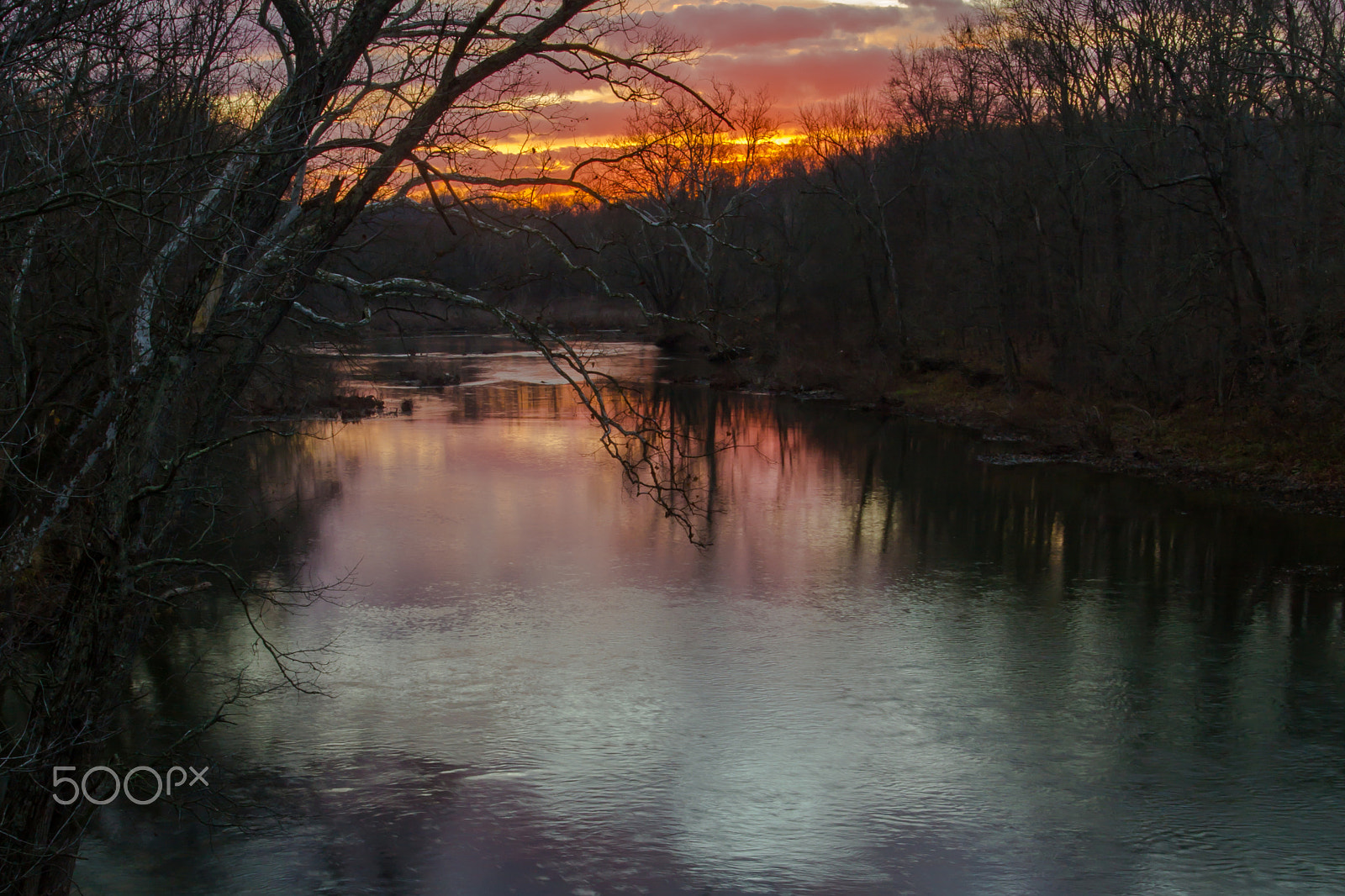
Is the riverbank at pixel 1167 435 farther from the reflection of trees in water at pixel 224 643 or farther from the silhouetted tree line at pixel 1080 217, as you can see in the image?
the reflection of trees in water at pixel 224 643

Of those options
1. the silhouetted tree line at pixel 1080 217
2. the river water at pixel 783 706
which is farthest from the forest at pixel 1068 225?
the river water at pixel 783 706

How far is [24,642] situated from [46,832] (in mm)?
1474

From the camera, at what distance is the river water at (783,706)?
25.9ft

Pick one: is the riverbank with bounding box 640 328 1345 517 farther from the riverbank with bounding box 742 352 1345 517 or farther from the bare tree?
the bare tree

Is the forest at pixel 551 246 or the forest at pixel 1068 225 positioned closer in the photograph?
the forest at pixel 551 246

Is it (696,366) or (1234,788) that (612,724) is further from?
(696,366)

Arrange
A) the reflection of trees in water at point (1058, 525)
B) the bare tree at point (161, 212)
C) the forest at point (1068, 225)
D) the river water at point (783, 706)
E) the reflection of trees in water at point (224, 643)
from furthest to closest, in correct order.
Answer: the forest at point (1068, 225) → the reflection of trees in water at point (1058, 525) → the reflection of trees in water at point (224, 643) → the river water at point (783, 706) → the bare tree at point (161, 212)

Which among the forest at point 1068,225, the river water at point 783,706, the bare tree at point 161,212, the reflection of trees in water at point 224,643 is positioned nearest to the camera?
the bare tree at point 161,212

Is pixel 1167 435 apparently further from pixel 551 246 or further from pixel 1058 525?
pixel 551 246

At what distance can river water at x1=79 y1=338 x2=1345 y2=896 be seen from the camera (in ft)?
25.9

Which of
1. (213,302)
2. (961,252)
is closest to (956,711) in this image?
(213,302)

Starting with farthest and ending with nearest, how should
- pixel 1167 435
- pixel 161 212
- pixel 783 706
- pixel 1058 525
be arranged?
pixel 1167 435, pixel 1058 525, pixel 783 706, pixel 161 212

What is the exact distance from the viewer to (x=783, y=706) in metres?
10.5

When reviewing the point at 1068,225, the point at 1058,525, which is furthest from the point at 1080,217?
the point at 1058,525
